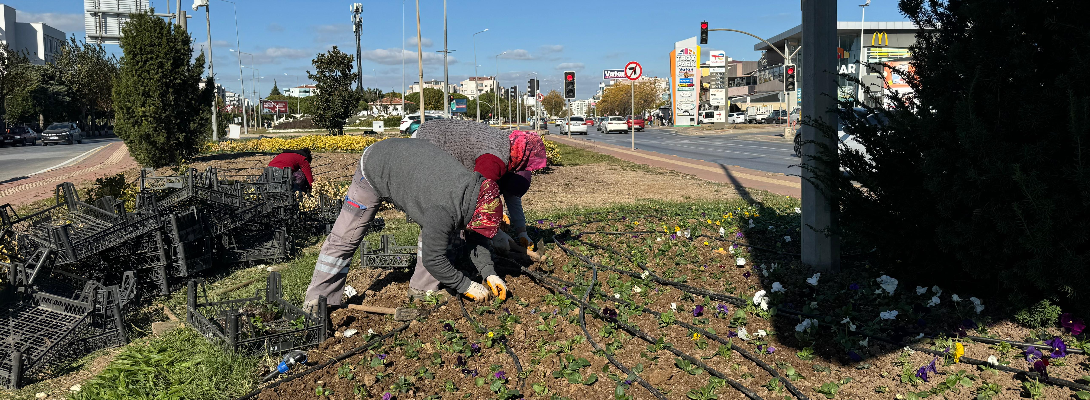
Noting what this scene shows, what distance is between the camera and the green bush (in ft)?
10.7

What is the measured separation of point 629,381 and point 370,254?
9.43 ft

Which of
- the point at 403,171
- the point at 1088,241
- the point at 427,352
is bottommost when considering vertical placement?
the point at 427,352

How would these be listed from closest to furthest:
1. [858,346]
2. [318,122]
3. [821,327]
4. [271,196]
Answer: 1. [858,346]
2. [821,327]
3. [271,196]
4. [318,122]

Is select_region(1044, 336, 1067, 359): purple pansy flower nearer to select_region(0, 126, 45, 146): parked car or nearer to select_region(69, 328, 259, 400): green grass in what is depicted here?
select_region(69, 328, 259, 400): green grass

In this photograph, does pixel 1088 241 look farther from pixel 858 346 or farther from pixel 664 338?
pixel 664 338

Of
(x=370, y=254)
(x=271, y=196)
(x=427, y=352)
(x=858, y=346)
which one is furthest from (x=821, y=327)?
(x=271, y=196)

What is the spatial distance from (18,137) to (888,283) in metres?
41.5

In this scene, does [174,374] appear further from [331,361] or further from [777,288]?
[777,288]

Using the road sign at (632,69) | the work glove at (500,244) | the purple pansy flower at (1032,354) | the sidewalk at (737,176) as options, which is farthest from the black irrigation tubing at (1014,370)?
the road sign at (632,69)

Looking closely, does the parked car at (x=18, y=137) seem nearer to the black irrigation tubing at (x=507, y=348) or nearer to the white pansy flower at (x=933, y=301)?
the black irrigation tubing at (x=507, y=348)

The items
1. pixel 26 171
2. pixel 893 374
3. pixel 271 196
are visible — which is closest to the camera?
pixel 893 374

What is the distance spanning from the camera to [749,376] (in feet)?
11.0

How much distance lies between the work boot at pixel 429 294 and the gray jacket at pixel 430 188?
2.16ft

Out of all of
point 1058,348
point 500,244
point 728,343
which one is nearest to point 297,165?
point 500,244
